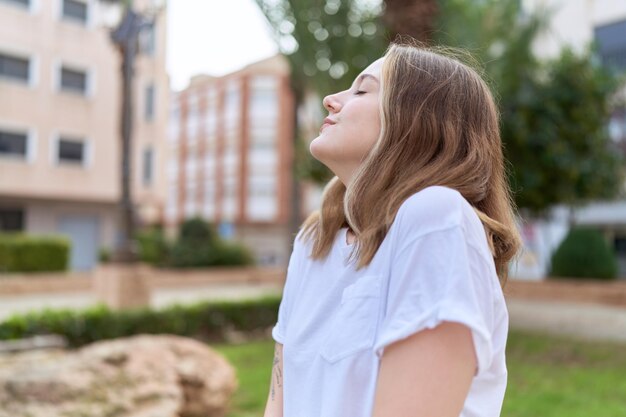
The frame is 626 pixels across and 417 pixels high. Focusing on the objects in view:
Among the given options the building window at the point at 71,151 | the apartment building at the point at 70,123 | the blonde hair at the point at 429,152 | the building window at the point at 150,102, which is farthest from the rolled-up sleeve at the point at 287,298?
the building window at the point at 150,102

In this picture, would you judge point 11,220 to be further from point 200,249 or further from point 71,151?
point 200,249

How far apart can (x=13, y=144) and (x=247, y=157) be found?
83.8ft

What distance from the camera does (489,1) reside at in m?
12.9

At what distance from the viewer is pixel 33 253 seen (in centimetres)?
1886

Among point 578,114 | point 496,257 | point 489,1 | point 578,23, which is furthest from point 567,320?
point 578,23

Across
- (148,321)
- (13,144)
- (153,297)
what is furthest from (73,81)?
(148,321)

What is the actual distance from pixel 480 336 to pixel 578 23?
26.9 m

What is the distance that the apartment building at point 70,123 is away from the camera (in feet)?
75.8

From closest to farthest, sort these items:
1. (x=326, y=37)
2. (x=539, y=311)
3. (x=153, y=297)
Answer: (x=326, y=37), (x=539, y=311), (x=153, y=297)

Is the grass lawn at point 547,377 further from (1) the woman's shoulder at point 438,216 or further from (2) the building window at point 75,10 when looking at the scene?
(2) the building window at point 75,10

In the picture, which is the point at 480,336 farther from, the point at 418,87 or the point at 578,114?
the point at 578,114

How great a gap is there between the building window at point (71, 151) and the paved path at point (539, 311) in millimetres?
8671

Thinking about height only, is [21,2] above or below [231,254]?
above

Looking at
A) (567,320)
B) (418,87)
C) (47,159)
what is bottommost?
(567,320)
